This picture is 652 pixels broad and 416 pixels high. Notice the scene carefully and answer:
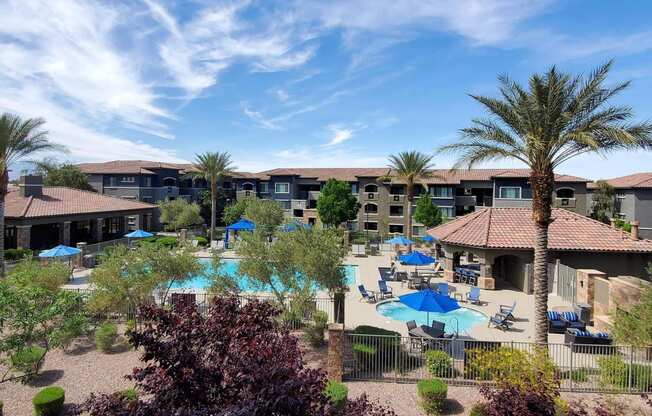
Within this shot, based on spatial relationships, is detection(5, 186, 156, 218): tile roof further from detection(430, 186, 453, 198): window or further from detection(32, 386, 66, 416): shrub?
detection(430, 186, 453, 198): window

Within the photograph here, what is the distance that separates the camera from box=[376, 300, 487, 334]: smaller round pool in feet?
62.7

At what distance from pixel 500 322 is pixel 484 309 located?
324 centimetres

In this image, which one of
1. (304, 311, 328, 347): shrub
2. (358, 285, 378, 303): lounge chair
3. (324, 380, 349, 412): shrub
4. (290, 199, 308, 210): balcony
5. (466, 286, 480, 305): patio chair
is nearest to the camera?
(324, 380, 349, 412): shrub

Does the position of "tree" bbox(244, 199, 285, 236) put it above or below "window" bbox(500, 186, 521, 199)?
below

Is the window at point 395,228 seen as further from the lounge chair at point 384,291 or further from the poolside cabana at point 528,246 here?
the lounge chair at point 384,291

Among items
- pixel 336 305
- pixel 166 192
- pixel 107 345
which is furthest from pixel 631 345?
pixel 166 192

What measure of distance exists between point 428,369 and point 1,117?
87.0 ft

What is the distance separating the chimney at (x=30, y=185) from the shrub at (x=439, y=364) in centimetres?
3942

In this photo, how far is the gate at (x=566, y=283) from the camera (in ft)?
71.9

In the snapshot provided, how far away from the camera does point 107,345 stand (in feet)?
49.5

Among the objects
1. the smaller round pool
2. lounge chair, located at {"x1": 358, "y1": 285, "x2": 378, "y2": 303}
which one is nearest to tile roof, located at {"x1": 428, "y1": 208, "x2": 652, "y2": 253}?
the smaller round pool

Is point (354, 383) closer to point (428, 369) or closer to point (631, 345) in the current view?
point (428, 369)

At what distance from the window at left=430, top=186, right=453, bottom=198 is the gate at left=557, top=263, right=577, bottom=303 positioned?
29365 mm

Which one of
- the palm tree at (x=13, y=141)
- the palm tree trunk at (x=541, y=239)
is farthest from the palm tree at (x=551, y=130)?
the palm tree at (x=13, y=141)
